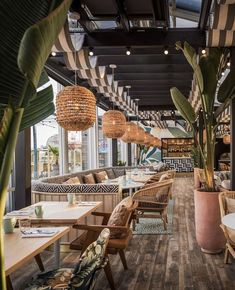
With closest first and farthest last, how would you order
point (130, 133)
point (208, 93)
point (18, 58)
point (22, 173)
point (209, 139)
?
point (18, 58) < point (208, 93) < point (209, 139) < point (22, 173) < point (130, 133)

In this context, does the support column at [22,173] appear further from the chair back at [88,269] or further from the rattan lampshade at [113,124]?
the chair back at [88,269]

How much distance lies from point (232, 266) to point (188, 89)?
24.6 feet

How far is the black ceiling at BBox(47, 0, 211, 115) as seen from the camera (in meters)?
4.49

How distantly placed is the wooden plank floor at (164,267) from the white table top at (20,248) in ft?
4.24

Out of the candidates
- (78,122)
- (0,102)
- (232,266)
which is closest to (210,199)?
(232,266)

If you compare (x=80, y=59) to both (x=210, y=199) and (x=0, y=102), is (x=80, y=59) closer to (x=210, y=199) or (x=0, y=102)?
(x=210, y=199)

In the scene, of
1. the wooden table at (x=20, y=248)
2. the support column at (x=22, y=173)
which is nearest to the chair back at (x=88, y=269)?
the wooden table at (x=20, y=248)

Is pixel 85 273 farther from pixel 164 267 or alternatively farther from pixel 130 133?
pixel 130 133

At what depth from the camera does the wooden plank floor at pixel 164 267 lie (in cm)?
397

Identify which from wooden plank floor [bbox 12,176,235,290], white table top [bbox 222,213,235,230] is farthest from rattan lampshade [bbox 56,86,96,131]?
white table top [bbox 222,213,235,230]

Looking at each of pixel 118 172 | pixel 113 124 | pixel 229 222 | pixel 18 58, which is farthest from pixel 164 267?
pixel 118 172

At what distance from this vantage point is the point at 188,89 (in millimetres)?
11141

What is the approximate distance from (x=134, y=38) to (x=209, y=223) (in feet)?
10.3

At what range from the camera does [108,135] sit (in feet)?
26.4
